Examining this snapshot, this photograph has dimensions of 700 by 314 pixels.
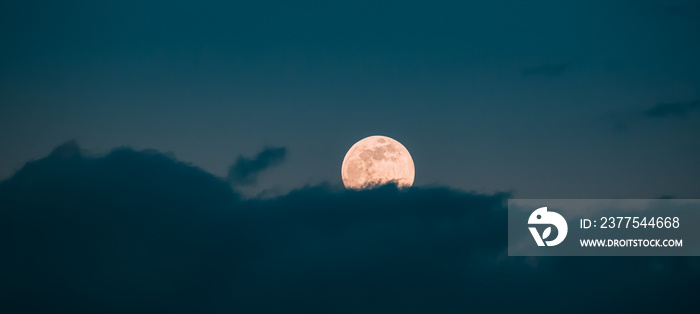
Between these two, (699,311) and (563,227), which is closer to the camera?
(563,227)

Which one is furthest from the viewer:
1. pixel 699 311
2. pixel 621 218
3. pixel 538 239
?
pixel 699 311

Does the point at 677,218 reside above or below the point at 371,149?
below

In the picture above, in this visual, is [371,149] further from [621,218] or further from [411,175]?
[621,218]

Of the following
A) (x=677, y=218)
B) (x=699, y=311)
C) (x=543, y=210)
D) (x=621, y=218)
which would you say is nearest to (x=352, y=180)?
(x=543, y=210)

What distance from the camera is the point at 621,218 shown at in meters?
81.6

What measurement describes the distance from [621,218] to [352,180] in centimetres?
3873

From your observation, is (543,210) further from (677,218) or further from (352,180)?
(352,180)

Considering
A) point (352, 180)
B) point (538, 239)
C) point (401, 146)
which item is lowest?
point (538, 239)

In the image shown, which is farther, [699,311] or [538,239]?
[699,311]

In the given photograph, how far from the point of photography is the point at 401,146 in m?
90.2

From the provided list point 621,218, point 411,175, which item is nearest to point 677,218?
point 621,218

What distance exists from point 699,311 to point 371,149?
125081mm

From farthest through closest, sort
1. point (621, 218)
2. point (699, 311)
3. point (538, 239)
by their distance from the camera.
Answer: point (699, 311) < point (538, 239) < point (621, 218)

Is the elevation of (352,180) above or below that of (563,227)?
above
